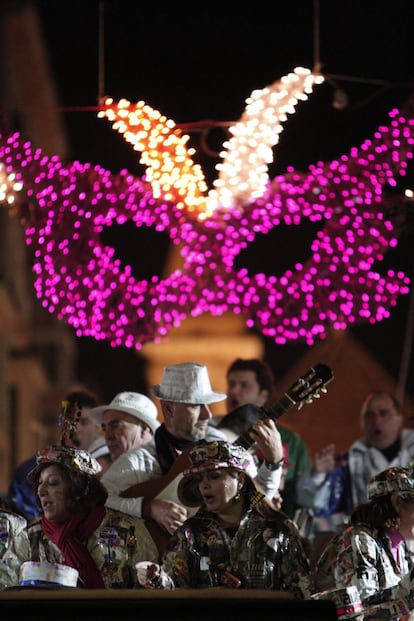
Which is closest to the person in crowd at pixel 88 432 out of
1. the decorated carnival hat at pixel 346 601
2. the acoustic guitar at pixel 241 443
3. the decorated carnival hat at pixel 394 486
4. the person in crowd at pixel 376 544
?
the acoustic guitar at pixel 241 443

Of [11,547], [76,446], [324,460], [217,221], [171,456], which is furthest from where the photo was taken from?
[324,460]

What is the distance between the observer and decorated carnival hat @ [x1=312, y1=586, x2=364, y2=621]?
8078 millimetres

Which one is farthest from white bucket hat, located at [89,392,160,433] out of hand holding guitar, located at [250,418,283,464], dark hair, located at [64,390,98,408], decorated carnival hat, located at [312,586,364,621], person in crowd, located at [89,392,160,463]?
decorated carnival hat, located at [312,586,364,621]

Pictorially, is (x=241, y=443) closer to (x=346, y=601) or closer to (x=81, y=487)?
(x=81, y=487)

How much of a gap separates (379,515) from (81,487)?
5.09ft

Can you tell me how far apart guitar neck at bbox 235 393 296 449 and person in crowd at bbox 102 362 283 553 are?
3.1 inches

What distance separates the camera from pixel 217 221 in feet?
37.4

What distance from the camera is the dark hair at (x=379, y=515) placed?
879cm

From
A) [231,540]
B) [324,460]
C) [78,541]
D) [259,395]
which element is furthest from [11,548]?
[324,460]

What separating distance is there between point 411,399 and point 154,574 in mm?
8959

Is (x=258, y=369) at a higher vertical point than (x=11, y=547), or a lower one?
higher

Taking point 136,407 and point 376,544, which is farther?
point 136,407

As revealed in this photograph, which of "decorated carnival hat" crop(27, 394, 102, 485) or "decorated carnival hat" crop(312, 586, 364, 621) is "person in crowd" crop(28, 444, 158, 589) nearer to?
"decorated carnival hat" crop(27, 394, 102, 485)

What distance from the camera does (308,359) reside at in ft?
54.5
